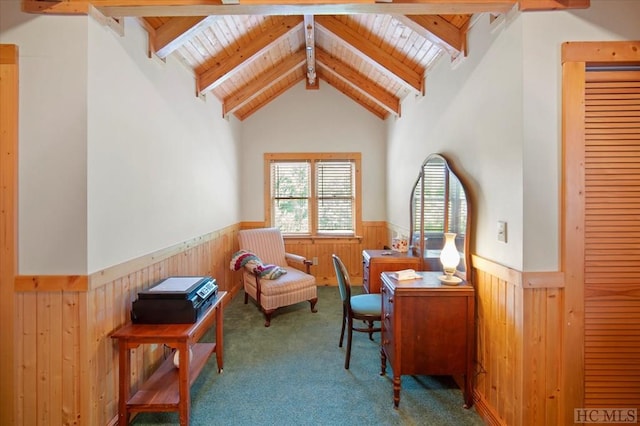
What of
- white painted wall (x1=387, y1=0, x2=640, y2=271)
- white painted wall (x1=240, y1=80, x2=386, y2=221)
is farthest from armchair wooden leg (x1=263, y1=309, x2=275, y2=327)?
white painted wall (x1=387, y1=0, x2=640, y2=271)

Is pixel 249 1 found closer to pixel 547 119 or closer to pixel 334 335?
pixel 547 119

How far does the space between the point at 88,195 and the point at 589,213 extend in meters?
2.87

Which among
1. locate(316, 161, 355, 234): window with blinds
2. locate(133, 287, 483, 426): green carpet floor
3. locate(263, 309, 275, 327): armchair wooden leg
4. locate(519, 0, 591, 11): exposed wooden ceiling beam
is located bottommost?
locate(133, 287, 483, 426): green carpet floor

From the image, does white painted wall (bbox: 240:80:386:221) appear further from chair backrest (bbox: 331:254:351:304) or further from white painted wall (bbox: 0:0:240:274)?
white painted wall (bbox: 0:0:240:274)

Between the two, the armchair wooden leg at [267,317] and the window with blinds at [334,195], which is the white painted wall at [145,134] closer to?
the armchair wooden leg at [267,317]

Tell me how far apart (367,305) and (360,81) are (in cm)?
314

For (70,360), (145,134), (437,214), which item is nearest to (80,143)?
(145,134)

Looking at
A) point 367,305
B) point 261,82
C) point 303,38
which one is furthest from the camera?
point 261,82

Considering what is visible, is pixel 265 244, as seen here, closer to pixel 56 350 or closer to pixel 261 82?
pixel 261 82

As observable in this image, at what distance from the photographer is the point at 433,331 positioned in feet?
6.99

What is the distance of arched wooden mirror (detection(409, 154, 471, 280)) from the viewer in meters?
2.33

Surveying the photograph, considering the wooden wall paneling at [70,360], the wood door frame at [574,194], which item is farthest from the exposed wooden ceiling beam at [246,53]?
the wood door frame at [574,194]

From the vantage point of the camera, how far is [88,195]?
1789mm

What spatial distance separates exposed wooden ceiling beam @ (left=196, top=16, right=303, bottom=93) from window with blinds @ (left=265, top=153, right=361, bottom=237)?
6.23 feet
